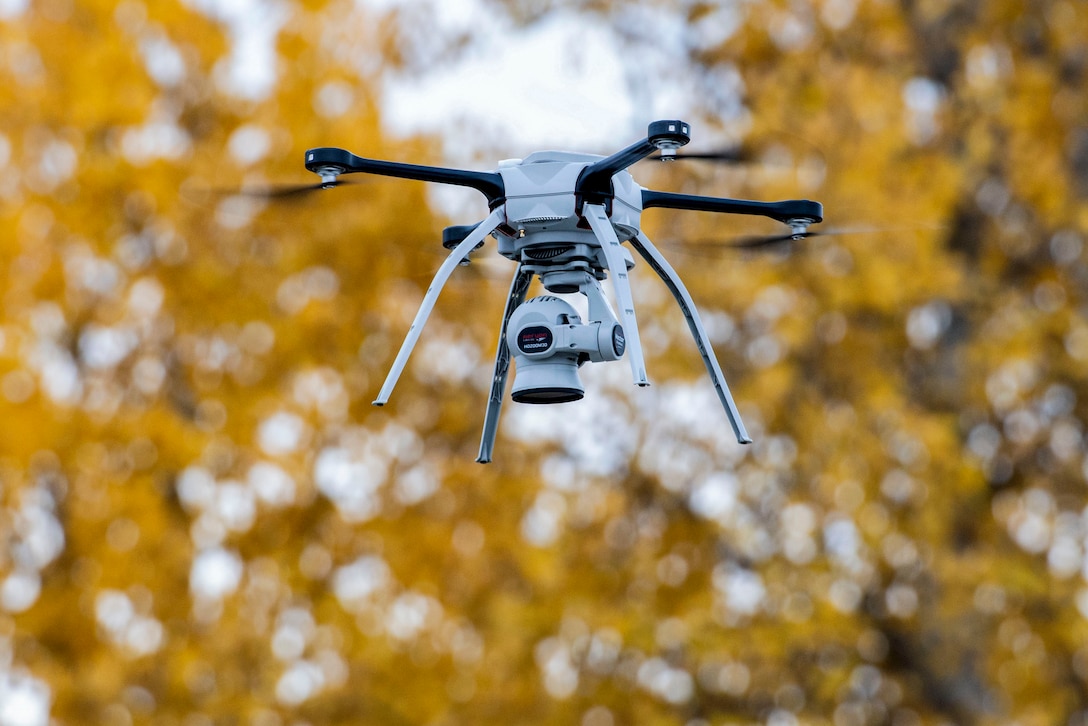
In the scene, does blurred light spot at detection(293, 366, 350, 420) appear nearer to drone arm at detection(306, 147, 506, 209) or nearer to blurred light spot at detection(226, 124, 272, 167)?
blurred light spot at detection(226, 124, 272, 167)

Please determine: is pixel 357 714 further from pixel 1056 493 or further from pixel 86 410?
pixel 1056 493

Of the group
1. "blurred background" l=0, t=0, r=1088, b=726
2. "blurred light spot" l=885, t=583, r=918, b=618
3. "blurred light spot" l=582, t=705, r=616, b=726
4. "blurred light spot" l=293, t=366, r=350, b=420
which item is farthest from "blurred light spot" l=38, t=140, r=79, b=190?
"blurred light spot" l=885, t=583, r=918, b=618

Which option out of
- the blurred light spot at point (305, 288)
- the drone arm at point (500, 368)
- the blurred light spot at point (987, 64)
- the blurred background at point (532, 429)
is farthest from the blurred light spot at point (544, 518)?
the drone arm at point (500, 368)

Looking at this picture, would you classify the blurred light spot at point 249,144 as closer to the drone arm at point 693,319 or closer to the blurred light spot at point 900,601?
the blurred light spot at point 900,601

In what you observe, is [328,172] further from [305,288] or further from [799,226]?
[305,288]

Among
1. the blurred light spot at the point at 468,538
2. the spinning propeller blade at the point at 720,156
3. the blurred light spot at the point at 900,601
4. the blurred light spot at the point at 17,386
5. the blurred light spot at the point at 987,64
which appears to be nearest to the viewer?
the spinning propeller blade at the point at 720,156

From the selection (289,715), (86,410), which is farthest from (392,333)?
(289,715)

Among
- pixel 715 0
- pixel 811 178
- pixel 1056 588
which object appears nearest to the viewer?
pixel 811 178
